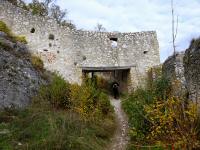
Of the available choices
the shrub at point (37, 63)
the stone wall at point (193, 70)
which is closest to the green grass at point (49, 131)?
the stone wall at point (193, 70)

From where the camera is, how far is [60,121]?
34.6 ft

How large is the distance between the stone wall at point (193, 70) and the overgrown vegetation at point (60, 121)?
3.03 meters

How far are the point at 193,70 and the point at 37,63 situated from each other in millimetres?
9618

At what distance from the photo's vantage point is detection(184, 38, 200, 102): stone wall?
Result: 8154mm

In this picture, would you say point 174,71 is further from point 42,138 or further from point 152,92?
point 42,138

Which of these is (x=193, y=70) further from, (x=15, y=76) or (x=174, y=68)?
(x=15, y=76)

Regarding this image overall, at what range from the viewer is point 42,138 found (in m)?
9.16

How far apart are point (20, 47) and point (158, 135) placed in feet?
32.7

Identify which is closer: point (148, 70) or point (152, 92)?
point (152, 92)

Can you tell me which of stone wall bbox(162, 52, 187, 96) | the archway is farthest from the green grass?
the archway

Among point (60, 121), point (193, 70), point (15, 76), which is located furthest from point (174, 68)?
point (15, 76)

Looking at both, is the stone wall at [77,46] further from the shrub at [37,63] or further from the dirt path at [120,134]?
the dirt path at [120,134]

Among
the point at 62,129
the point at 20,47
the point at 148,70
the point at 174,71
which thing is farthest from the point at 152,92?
the point at 148,70

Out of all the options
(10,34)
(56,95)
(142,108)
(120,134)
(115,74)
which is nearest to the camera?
(142,108)
